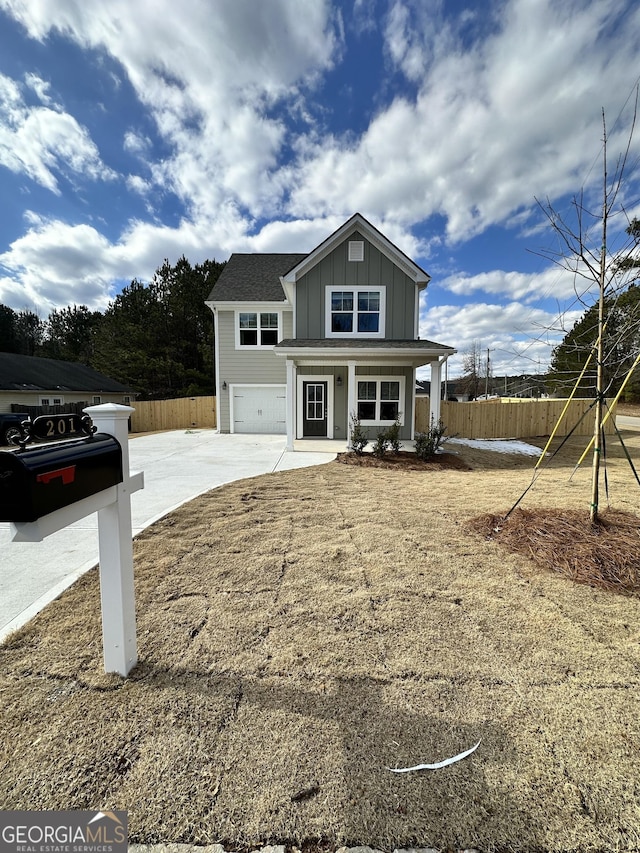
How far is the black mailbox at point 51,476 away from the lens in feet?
4.27

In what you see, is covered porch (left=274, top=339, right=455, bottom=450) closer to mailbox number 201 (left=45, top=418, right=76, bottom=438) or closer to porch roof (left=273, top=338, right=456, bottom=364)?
A: porch roof (left=273, top=338, right=456, bottom=364)

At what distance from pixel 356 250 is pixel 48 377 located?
22.0 metres

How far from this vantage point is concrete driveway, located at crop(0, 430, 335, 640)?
2.91m

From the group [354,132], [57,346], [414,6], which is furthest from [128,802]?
[57,346]

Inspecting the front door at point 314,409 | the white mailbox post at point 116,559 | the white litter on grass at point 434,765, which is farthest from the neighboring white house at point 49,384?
the white litter on grass at point 434,765

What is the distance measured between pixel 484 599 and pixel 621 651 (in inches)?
33.4

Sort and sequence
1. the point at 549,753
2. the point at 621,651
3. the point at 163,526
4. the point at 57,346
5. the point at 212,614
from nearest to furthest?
the point at 549,753 → the point at 621,651 → the point at 212,614 → the point at 163,526 → the point at 57,346

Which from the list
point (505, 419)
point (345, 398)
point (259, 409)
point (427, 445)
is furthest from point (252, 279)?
point (505, 419)

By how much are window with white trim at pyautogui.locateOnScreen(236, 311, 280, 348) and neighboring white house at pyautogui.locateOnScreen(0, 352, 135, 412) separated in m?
11.9

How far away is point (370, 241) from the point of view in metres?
11.8

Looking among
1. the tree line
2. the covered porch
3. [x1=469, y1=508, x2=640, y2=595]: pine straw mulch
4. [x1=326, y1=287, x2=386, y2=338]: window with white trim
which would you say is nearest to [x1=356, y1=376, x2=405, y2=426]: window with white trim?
the covered porch

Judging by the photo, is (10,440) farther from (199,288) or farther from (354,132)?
(199,288)

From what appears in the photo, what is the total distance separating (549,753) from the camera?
157cm

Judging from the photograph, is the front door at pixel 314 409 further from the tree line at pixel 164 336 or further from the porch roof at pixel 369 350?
the tree line at pixel 164 336
